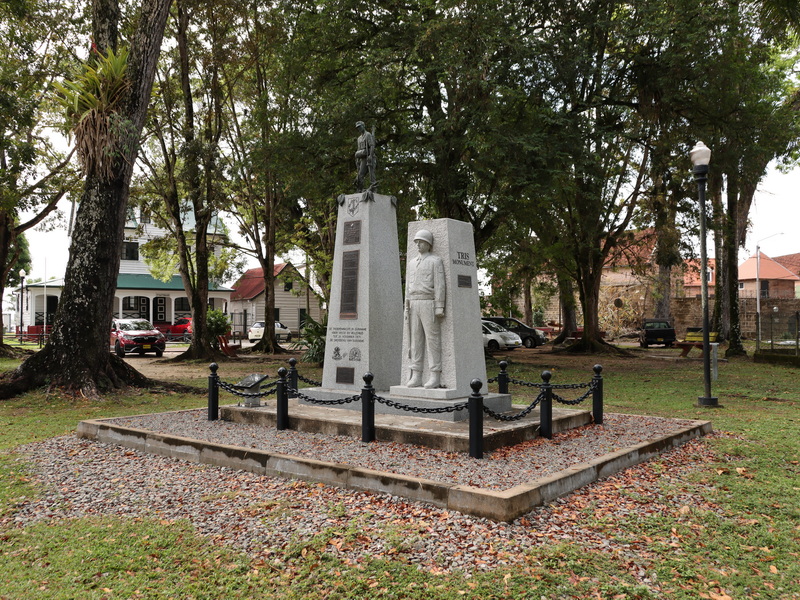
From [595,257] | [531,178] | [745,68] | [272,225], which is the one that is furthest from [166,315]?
[745,68]

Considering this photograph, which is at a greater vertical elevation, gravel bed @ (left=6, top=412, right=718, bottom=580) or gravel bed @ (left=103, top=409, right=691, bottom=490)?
gravel bed @ (left=103, top=409, right=691, bottom=490)

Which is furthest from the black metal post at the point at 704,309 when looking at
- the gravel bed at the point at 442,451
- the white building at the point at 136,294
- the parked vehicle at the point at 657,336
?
the white building at the point at 136,294

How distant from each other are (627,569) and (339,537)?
2046 millimetres

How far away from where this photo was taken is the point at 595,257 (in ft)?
89.5

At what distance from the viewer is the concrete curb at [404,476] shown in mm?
5160

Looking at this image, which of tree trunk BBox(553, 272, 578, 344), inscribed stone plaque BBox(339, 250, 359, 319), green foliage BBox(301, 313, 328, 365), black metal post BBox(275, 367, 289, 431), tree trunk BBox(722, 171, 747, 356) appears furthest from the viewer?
tree trunk BBox(553, 272, 578, 344)

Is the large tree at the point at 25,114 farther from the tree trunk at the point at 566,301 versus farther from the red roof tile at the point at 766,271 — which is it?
the red roof tile at the point at 766,271

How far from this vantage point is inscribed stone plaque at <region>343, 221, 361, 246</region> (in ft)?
33.2

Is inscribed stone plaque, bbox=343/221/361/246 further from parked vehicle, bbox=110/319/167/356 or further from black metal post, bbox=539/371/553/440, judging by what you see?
parked vehicle, bbox=110/319/167/356

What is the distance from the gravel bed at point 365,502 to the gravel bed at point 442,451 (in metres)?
0.02

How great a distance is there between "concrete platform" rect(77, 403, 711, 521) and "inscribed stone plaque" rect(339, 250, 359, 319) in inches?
63.4

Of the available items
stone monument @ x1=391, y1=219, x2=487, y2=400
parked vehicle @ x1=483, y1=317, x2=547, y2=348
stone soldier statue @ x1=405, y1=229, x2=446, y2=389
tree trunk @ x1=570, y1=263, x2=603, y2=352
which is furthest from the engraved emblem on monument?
parked vehicle @ x1=483, y1=317, x2=547, y2=348

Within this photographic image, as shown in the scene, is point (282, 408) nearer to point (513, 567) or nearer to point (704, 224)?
point (513, 567)

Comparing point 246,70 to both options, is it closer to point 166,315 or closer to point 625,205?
point 625,205
